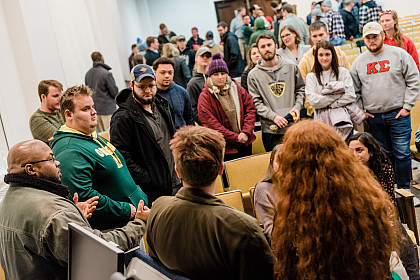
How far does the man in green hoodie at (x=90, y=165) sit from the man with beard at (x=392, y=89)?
2.60 m

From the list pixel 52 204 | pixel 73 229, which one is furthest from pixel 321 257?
pixel 52 204

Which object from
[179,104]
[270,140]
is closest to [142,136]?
[179,104]

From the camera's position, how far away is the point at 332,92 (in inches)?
152

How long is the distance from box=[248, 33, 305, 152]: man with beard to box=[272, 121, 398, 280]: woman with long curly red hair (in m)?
2.54

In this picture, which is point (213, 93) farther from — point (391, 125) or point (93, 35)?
point (93, 35)

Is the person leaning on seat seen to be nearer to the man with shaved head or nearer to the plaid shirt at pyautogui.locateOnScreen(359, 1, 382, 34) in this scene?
the man with shaved head

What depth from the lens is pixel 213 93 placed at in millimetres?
3918

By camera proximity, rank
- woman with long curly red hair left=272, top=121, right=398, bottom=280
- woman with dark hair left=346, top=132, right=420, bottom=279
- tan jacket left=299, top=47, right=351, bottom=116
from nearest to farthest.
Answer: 1. woman with long curly red hair left=272, top=121, right=398, bottom=280
2. woman with dark hair left=346, top=132, right=420, bottom=279
3. tan jacket left=299, top=47, right=351, bottom=116

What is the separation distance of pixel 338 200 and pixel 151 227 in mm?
779

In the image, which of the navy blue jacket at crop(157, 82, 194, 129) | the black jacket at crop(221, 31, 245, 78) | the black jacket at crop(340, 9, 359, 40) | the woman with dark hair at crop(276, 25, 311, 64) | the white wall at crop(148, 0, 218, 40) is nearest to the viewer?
the navy blue jacket at crop(157, 82, 194, 129)

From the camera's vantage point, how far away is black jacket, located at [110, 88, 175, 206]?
302 cm

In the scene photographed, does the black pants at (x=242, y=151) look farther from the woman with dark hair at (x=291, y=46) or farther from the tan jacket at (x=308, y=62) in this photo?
the woman with dark hair at (x=291, y=46)

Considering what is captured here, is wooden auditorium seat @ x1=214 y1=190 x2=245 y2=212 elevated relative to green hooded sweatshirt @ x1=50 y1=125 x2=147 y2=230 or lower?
lower

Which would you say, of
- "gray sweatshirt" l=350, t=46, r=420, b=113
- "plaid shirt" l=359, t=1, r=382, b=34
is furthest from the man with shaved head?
"plaid shirt" l=359, t=1, r=382, b=34
